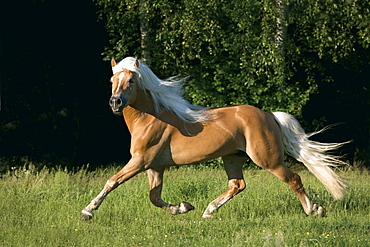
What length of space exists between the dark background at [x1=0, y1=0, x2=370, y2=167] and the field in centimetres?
384

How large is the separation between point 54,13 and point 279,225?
30.3ft

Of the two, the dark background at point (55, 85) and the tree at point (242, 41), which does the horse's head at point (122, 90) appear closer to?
the tree at point (242, 41)

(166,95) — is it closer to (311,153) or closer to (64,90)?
(311,153)

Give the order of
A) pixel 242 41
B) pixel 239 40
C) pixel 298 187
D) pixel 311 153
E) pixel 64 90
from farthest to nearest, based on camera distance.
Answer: pixel 64 90 → pixel 239 40 → pixel 242 41 → pixel 311 153 → pixel 298 187

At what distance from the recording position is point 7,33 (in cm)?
1423

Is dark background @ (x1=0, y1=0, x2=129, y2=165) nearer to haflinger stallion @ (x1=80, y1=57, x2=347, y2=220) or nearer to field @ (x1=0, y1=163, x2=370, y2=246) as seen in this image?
field @ (x1=0, y1=163, x2=370, y2=246)

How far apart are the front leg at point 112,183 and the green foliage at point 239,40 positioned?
5216 millimetres

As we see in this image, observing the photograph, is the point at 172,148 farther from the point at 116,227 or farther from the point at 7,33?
the point at 7,33

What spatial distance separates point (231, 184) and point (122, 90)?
193 centimetres

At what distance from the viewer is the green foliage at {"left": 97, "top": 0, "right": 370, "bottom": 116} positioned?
41.2 ft

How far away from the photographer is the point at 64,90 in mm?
15062

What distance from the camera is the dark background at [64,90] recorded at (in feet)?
47.2

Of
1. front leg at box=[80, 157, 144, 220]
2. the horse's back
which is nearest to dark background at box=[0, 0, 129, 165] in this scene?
front leg at box=[80, 157, 144, 220]

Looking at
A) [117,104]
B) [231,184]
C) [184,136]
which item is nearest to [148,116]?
[184,136]
